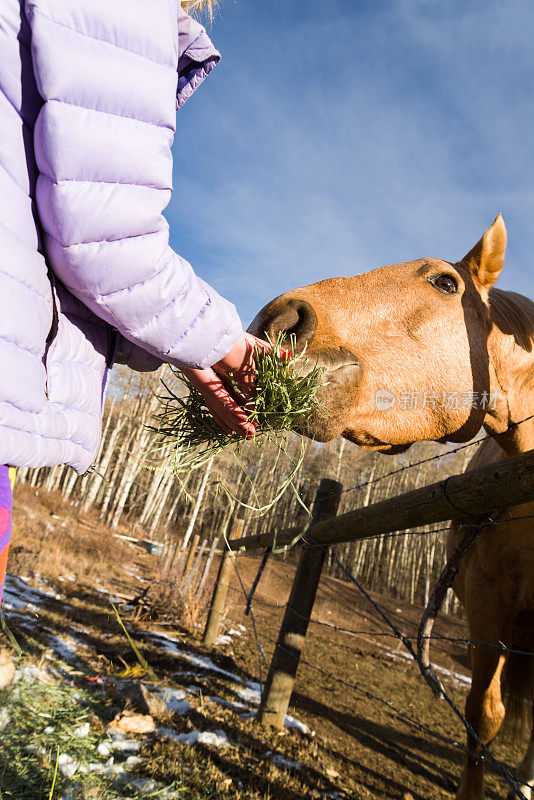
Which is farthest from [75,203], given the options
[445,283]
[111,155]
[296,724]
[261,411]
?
[296,724]

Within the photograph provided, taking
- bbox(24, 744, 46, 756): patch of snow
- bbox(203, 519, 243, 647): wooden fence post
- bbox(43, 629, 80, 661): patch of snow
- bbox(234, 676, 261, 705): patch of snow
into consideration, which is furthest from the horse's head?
bbox(203, 519, 243, 647): wooden fence post

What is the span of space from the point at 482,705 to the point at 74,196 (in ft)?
11.9

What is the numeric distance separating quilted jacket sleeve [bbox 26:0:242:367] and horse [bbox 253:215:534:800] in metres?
0.75

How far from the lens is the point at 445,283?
250 cm

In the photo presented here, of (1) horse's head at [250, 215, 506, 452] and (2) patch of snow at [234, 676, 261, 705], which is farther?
(2) patch of snow at [234, 676, 261, 705]

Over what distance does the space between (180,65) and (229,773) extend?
158 inches

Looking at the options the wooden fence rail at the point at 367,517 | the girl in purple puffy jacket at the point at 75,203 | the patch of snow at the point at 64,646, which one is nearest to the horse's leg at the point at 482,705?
the wooden fence rail at the point at 367,517

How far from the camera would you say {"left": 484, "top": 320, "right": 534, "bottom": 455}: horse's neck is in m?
2.75

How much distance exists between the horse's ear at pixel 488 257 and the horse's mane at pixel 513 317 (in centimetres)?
16

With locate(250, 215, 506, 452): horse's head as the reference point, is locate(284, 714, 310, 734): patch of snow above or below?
below

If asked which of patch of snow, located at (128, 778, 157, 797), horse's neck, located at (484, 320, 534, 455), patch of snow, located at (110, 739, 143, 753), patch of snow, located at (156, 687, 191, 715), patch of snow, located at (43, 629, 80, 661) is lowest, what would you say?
patch of snow, located at (43, 629, 80, 661)

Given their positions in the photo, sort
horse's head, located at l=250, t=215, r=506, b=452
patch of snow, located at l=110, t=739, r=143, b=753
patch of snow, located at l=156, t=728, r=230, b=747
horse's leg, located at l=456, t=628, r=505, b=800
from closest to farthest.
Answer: horse's head, located at l=250, t=215, r=506, b=452
horse's leg, located at l=456, t=628, r=505, b=800
patch of snow, located at l=110, t=739, r=143, b=753
patch of snow, located at l=156, t=728, r=230, b=747

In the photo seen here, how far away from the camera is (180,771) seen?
109 inches

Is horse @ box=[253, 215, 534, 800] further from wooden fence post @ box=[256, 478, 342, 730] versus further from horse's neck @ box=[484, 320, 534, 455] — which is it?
wooden fence post @ box=[256, 478, 342, 730]
